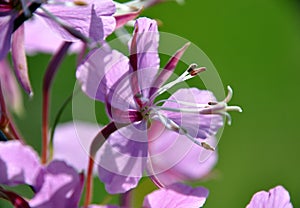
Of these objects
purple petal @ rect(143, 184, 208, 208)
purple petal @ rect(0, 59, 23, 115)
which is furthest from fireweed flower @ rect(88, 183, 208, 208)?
purple petal @ rect(0, 59, 23, 115)

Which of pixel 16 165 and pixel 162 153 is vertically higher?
pixel 16 165

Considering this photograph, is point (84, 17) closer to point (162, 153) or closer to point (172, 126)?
point (172, 126)

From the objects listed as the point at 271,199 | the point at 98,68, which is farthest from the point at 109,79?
the point at 271,199

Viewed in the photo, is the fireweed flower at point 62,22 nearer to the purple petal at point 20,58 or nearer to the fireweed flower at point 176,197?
the purple petal at point 20,58

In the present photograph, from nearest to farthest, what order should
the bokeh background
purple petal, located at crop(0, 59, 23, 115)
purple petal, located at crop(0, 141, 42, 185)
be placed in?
purple petal, located at crop(0, 141, 42, 185), purple petal, located at crop(0, 59, 23, 115), the bokeh background

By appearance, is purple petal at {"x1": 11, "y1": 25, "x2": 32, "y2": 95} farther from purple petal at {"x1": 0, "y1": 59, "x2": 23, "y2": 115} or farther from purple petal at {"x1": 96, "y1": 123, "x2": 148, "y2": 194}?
purple petal at {"x1": 0, "y1": 59, "x2": 23, "y2": 115}

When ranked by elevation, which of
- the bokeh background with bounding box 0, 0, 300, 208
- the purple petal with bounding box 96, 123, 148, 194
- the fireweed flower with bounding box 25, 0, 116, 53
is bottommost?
the bokeh background with bounding box 0, 0, 300, 208

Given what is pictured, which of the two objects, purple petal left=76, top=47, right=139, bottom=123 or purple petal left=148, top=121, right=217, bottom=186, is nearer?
purple petal left=76, top=47, right=139, bottom=123
